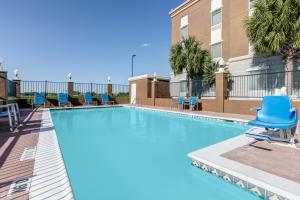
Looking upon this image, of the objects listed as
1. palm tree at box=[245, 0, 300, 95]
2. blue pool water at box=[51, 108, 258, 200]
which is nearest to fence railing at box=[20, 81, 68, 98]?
blue pool water at box=[51, 108, 258, 200]

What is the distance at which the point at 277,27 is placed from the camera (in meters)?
9.23

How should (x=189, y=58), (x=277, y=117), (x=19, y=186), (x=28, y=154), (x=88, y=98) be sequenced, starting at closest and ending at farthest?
(x=19, y=186) → (x=28, y=154) → (x=277, y=117) → (x=189, y=58) → (x=88, y=98)

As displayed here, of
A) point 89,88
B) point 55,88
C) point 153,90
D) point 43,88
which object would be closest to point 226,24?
point 153,90

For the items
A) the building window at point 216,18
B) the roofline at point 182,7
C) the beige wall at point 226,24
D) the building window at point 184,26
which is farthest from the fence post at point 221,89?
the roofline at point 182,7

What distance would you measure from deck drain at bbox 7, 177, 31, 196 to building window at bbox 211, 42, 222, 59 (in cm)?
1557

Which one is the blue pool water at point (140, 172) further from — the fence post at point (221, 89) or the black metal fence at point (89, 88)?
the black metal fence at point (89, 88)

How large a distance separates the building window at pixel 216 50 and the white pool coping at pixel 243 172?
42.5 feet

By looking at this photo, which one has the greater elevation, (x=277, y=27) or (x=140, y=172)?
(x=277, y=27)

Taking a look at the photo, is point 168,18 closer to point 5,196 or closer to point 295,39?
point 295,39

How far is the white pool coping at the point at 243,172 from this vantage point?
7.67ft

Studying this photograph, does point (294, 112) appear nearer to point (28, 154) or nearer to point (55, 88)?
point (28, 154)

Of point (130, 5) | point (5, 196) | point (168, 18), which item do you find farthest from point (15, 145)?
point (168, 18)

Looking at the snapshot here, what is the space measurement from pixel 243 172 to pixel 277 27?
9024 mm

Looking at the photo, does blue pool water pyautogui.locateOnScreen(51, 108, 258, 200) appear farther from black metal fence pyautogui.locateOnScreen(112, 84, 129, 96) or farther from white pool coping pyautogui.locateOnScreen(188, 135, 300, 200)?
black metal fence pyautogui.locateOnScreen(112, 84, 129, 96)
